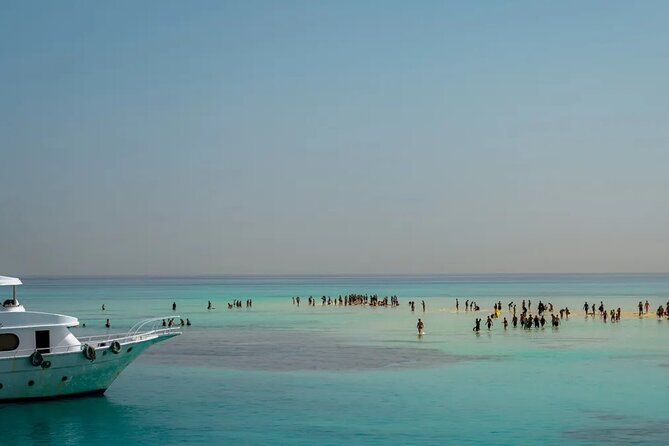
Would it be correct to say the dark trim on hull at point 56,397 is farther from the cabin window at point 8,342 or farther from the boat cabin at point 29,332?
the cabin window at point 8,342

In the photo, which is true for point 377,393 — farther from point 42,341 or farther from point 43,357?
point 42,341

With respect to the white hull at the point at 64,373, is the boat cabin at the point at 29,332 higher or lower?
higher

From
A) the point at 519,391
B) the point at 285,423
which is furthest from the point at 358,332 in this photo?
the point at 285,423

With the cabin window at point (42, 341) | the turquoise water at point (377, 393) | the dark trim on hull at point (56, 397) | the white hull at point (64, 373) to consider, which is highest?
the cabin window at point (42, 341)

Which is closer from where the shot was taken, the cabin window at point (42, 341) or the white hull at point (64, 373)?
the white hull at point (64, 373)

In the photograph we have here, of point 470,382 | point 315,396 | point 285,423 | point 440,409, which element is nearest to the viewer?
point 285,423

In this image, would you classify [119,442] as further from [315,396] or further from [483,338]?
[483,338]

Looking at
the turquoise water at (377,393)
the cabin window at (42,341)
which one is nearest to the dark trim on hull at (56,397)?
the turquoise water at (377,393)

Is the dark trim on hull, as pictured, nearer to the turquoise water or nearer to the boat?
the boat
